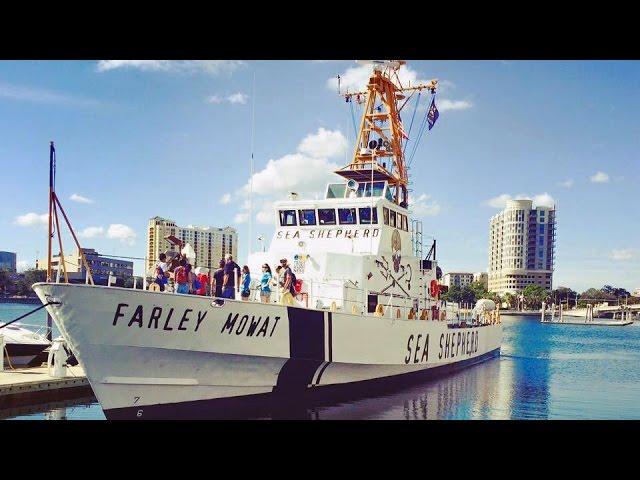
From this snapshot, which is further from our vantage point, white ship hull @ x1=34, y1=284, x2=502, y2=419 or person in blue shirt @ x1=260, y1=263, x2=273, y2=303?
person in blue shirt @ x1=260, y1=263, x2=273, y2=303

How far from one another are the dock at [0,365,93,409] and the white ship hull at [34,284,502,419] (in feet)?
9.43

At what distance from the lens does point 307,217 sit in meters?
11.9

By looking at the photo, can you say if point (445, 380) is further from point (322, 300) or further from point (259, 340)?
point (259, 340)

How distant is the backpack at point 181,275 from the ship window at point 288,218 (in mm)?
4526

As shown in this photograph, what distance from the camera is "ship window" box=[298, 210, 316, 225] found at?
38.9 ft

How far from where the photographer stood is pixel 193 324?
7.58m

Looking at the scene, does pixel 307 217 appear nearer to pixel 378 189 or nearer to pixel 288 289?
pixel 378 189

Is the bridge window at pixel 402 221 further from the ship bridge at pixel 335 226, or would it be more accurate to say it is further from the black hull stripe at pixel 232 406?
the black hull stripe at pixel 232 406

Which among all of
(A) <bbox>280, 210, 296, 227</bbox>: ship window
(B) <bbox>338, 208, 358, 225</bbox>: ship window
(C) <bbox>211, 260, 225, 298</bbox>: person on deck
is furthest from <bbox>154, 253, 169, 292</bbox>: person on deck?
(B) <bbox>338, 208, 358, 225</bbox>: ship window

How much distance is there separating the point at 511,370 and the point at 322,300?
28.6ft

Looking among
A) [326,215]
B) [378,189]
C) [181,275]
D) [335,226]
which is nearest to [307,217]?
[326,215]

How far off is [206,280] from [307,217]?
413 cm

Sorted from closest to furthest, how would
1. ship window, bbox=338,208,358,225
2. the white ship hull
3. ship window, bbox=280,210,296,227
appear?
1. the white ship hull
2. ship window, bbox=338,208,358,225
3. ship window, bbox=280,210,296,227

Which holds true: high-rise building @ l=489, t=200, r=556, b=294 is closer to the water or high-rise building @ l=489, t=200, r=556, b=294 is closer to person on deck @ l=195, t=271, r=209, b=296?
the water
